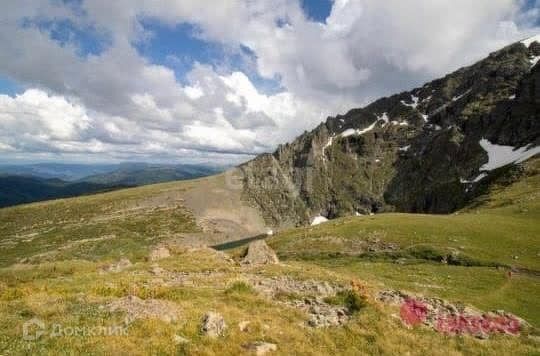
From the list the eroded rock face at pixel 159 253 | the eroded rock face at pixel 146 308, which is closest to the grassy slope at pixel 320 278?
the eroded rock face at pixel 146 308

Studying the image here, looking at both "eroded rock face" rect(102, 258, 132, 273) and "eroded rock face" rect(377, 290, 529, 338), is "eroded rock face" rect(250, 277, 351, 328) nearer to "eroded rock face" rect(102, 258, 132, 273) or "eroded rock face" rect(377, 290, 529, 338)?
"eroded rock face" rect(377, 290, 529, 338)

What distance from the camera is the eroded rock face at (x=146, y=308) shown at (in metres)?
15.1

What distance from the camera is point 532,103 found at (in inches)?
6093

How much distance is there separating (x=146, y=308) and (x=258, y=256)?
2055cm

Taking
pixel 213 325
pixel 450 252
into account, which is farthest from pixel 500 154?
pixel 213 325

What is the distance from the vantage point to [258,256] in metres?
36.0

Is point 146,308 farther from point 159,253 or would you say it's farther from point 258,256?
point 159,253

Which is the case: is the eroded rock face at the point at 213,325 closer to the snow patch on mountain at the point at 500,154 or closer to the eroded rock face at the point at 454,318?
the eroded rock face at the point at 454,318

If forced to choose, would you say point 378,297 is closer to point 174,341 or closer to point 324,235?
point 174,341

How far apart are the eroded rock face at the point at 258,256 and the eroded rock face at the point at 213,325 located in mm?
18290

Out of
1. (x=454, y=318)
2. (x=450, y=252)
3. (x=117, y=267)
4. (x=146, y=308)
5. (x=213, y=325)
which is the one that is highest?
(x=146, y=308)

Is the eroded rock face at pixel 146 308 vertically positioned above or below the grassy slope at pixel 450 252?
above

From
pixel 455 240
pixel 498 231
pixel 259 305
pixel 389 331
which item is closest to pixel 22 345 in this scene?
pixel 259 305

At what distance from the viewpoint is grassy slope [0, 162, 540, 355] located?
13938 millimetres
